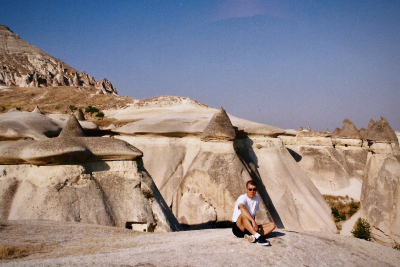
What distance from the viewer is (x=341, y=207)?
13.9 m

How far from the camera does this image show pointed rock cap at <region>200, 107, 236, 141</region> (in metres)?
8.55

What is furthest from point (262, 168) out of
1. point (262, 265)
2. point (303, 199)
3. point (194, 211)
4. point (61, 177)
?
point (262, 265)

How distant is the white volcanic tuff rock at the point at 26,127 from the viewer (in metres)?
8.14

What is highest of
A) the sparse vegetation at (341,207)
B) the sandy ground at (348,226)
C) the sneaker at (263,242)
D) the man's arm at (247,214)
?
the man's arm at (247,214)

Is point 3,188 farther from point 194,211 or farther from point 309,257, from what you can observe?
point 309,257

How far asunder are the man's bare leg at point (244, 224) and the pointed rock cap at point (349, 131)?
1574cm

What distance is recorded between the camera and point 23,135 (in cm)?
830

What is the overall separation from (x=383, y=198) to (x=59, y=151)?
9.95m

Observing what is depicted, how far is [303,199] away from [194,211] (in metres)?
4.14

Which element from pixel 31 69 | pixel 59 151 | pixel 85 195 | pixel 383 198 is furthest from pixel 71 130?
pixel 31 69

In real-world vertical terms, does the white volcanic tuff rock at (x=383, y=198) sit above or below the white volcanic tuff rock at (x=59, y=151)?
below

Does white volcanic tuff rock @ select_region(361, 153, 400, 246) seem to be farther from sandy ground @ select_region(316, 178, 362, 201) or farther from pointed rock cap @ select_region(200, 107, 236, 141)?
pointed rock cap @ select_region(200, 107, 236, 141)

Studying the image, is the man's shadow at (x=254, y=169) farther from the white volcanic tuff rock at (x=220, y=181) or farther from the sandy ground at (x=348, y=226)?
the sandy ground at (x=348, y=226)

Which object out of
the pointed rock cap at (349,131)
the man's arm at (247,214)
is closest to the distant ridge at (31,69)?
the pointed rock cap at (349,131)
